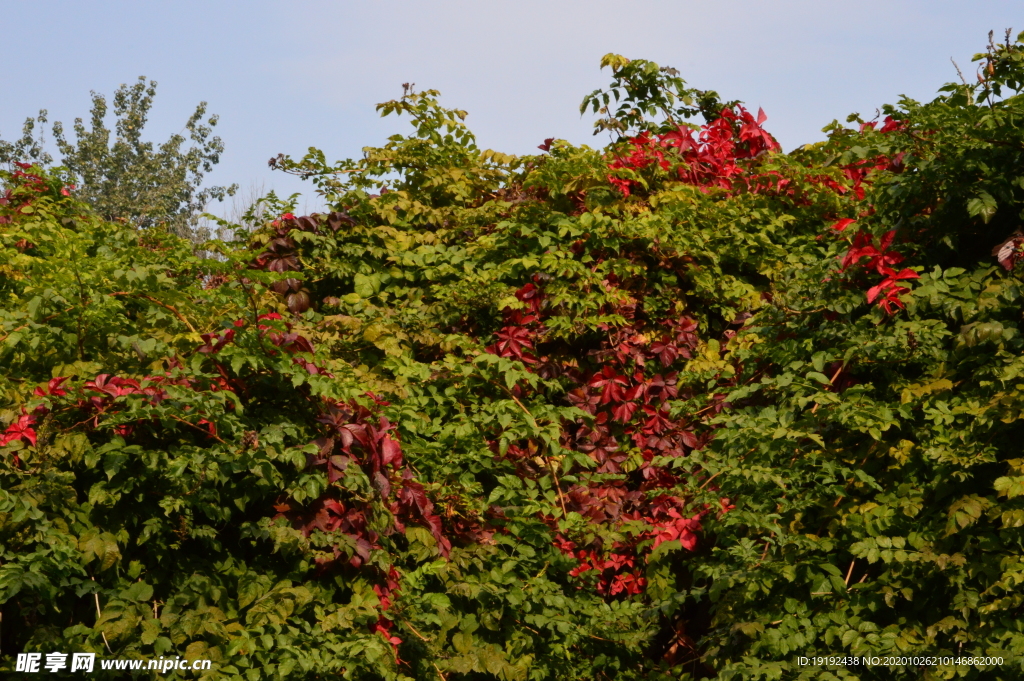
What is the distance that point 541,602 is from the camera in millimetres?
4082

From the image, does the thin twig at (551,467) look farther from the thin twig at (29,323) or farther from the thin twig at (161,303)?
the thin twig at (29,323)

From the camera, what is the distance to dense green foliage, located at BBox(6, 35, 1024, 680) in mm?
3232

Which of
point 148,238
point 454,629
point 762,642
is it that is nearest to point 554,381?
point 454,629

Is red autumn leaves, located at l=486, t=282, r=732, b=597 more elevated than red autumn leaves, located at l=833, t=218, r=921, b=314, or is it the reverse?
red autumn leaves, located at l=833, t=218, r=921, b=314

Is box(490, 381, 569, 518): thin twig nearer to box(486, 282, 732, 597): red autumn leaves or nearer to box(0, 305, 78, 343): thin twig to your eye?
box(486, 282, 732, 597): red autumn leaves

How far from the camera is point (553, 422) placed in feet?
14.8

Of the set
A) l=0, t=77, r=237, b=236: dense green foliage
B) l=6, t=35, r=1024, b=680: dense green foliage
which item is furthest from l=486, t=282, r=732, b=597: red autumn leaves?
l=0, t=77, r=237, b=236: dense green foliage

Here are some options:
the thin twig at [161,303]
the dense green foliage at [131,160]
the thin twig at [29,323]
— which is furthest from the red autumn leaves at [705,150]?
the dense green foliage at [131,160]

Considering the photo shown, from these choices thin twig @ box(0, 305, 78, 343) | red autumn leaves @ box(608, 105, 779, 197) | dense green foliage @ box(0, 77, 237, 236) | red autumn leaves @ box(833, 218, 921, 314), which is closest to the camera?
thin twig @ box(0, 305, 78, 343)

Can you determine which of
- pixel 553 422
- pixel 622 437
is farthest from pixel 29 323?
pixel 622 437

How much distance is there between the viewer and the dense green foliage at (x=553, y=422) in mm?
3232

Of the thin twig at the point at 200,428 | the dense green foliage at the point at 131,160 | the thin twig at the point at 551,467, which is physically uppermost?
the dense green foliage at the point at 131,160

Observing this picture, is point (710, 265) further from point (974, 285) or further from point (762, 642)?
point (762, 642)

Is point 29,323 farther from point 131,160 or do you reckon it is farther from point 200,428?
point 131,160
